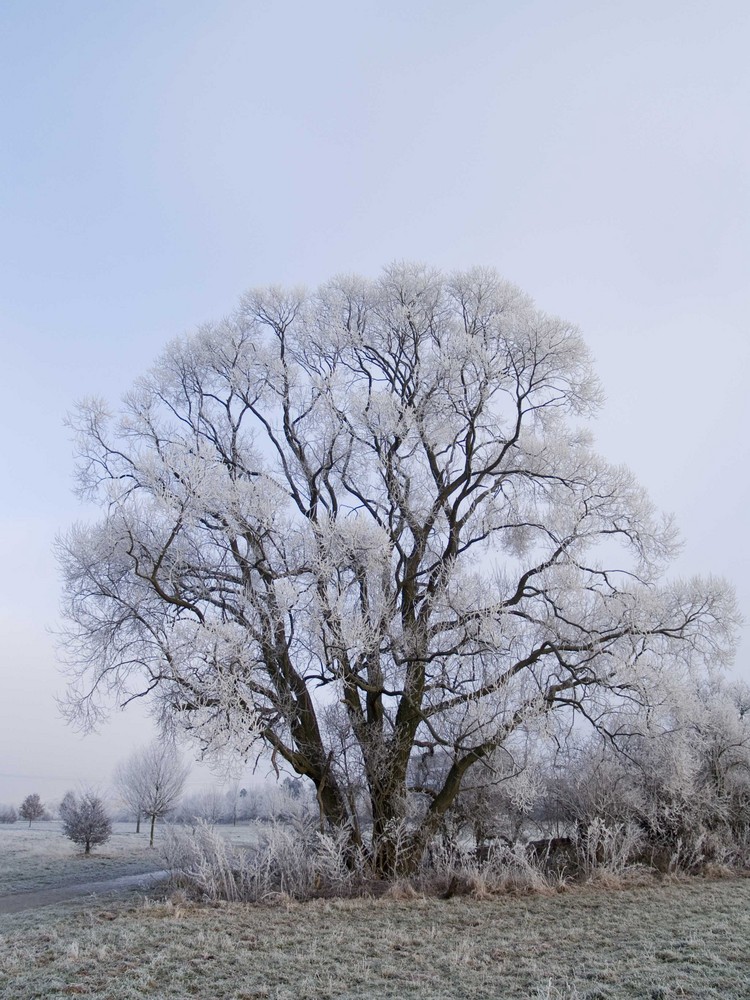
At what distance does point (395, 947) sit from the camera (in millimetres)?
7965

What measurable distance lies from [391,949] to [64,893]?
9.46 meters

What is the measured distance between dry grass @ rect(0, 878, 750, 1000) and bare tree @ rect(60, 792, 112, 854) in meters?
13.7

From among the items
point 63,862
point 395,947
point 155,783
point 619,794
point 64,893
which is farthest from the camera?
point 155,783

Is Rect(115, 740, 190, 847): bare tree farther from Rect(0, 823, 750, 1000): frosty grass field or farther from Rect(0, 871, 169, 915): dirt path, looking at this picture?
Rect(0, 823, 750, 1000): frosty grass field

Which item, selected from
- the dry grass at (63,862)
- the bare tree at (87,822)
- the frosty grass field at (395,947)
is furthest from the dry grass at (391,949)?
the bare tree at (87,822)

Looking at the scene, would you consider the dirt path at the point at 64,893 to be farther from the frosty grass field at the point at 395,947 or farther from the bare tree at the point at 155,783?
the bare tree at the point at 155,783

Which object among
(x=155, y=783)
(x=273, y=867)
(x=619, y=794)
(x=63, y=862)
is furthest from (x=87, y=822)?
(x=619, y=794)

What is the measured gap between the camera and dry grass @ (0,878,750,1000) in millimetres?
6230

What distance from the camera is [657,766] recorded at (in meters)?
15.4

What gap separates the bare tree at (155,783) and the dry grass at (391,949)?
20597 mm

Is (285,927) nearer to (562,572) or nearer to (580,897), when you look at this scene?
(580,897)

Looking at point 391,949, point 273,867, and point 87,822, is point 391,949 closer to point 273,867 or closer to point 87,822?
point 273,867

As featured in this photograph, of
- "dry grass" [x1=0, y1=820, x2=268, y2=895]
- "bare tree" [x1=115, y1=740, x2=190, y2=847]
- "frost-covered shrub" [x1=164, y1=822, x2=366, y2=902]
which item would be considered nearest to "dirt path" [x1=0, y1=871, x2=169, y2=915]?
"dry grass" [x1=0, y1=820, x2=268, y2=895]

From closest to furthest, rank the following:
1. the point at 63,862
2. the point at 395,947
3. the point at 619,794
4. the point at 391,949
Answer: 1. the point at 391,949
2. the point at 395,947
3. the point at 619,794
4. the point at 63,862
